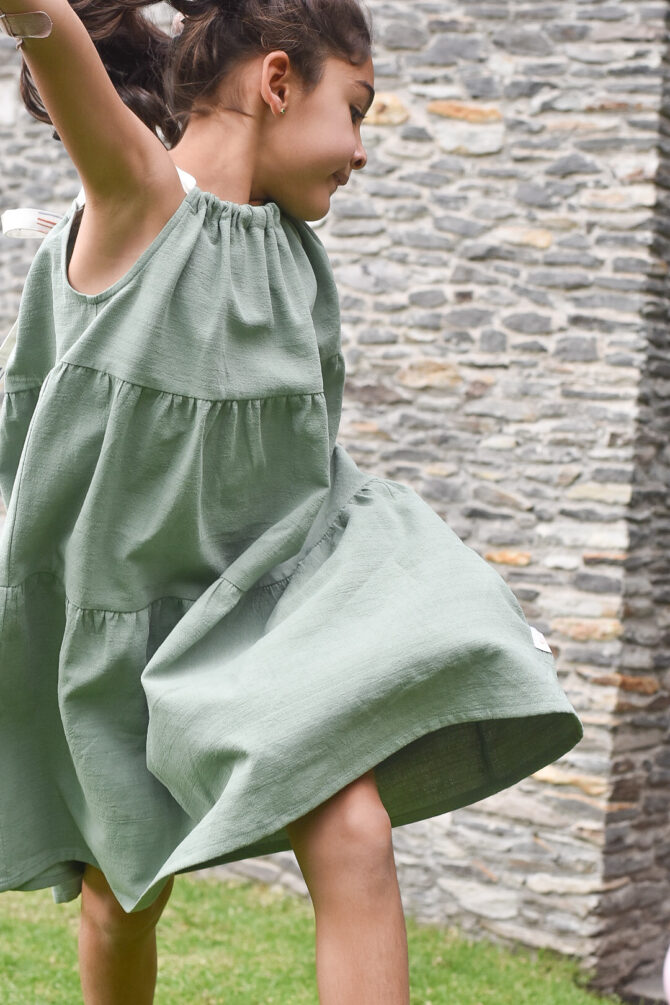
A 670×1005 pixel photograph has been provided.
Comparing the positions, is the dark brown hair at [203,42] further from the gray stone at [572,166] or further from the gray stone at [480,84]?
the gray stone at [480,84]

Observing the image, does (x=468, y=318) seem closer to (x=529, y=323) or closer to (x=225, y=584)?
(x=529, y=323)

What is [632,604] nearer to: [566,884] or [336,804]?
[566,884]

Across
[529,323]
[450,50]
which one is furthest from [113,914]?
[450,50]

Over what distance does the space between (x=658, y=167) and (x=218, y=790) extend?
4.14m

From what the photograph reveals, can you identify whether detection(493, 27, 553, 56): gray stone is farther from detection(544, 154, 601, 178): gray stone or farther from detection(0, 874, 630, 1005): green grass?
Result: detection(0, 874, 630, 1005): green grass

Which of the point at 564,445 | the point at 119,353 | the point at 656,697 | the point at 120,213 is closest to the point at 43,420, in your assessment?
the point at 119,353

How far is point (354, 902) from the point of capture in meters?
1.52

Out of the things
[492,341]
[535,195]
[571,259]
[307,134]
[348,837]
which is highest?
[307,134]

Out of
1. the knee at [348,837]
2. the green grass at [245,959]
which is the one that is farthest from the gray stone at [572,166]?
the knee at [348,837]

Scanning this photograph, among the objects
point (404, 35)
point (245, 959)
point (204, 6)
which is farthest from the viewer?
point (404, 35)

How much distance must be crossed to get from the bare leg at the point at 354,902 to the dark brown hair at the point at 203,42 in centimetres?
108

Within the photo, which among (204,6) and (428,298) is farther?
(428,298)

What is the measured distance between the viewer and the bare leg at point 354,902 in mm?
1496

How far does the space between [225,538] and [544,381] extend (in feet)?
12.0
